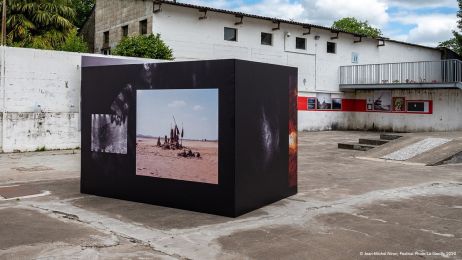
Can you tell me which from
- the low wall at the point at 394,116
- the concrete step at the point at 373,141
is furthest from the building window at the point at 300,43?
the concrete step at the point at 373,141

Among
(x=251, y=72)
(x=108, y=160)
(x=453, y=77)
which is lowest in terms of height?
(x=108, y=160)

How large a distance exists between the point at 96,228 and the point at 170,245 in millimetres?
1261

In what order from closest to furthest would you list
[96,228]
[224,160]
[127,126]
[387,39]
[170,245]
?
[170,245], [96,228], [224,160], [127,126], [387,39]

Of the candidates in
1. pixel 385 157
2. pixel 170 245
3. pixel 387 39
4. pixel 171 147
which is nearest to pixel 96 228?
pixel 170 245

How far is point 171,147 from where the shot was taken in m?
7.15

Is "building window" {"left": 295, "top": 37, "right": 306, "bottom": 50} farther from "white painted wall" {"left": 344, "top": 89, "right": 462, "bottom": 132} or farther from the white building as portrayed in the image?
"white painted wall" {"left": 344, "top": 89, "right": 462, "bottom": 132}

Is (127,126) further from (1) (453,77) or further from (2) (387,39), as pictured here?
(2) (387,39)

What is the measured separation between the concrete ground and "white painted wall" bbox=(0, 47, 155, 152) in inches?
199

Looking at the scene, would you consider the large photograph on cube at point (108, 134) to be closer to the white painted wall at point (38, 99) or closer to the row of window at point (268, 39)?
the white painted wall at point (38, 99)

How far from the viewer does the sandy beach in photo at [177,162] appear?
22.2ft

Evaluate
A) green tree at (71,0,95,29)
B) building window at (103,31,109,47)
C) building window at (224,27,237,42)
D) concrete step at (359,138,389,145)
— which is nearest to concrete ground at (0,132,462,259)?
concrete step at (359,138,389,145)

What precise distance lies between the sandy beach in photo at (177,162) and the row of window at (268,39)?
54.1 feet

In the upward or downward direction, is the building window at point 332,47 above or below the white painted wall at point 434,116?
above

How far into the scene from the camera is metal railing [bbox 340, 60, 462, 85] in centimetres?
2336
